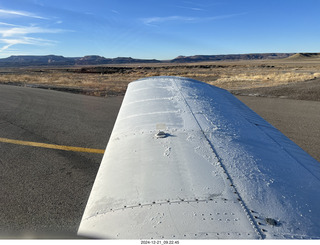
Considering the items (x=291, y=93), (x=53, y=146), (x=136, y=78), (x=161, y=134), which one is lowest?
(x=53, y=146)

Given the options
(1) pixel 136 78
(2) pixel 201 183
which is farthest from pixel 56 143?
(1) pixel 136 78

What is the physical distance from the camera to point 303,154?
286cm

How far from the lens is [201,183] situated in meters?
1.98

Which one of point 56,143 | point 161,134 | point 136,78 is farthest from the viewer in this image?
point 136,78

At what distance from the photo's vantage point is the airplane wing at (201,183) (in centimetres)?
156

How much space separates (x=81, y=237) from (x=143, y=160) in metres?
0.99

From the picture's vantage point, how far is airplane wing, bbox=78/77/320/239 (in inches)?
61.6

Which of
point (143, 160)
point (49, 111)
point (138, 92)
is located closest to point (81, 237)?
point (143, 160)

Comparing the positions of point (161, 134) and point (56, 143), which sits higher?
point (161, 134)

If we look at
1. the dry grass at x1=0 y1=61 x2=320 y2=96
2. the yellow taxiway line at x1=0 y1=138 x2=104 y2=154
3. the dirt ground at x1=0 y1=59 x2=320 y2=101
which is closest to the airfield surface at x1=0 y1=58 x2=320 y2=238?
the yellow taxiway line at x1=0 y1=138 x2=104 y2=154

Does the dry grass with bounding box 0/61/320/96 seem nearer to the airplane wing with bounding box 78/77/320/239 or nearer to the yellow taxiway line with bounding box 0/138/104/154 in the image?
the yellow taxiway line with bounding box 0/138/104/154

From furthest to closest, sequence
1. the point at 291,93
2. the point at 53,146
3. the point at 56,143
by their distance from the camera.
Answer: the point at 291,93 < the point at 56,143 < the point at 53,146

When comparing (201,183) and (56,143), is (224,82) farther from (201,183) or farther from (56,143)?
(201,183)

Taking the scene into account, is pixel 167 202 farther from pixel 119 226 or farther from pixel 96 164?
pixel 96 164
